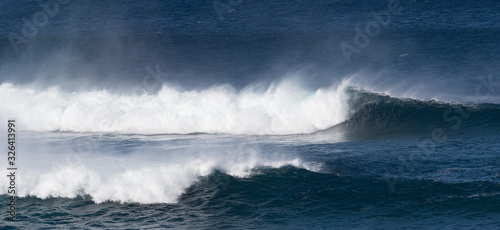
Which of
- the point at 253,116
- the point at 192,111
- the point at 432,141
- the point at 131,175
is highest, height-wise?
the point at 192,111

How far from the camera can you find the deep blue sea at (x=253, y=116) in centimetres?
2130

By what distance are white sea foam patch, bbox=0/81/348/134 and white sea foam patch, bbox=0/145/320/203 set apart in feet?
24.8

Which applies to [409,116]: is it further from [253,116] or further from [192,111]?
[192,111]

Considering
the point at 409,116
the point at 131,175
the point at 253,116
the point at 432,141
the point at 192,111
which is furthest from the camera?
the point at 192,111

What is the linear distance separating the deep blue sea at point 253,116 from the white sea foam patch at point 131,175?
→ 8cm

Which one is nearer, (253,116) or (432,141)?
(432,141)

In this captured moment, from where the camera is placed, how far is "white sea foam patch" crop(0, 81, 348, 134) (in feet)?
110

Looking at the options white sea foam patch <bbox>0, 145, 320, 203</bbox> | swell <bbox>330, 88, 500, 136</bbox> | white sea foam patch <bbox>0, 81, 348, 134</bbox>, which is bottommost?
white sea foam patch <bbox>0, 145, 320, 203</bbox>

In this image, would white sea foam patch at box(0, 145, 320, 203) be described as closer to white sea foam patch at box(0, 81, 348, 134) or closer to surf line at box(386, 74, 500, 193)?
surf line at box(386, 74, 500, 193)

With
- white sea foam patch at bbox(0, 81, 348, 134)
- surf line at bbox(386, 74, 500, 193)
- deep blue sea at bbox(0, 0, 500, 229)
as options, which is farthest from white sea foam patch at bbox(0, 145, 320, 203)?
white sea foam patch at bbox(0, 81, 348, 134)

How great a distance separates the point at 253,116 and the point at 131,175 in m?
12.0

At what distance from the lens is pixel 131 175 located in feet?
75.4

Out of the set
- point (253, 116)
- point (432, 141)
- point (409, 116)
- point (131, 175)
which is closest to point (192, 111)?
point (253, 116)

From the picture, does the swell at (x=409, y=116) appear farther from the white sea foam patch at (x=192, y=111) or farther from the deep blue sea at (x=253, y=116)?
the white sea foam patch at (x=192, y=111)
